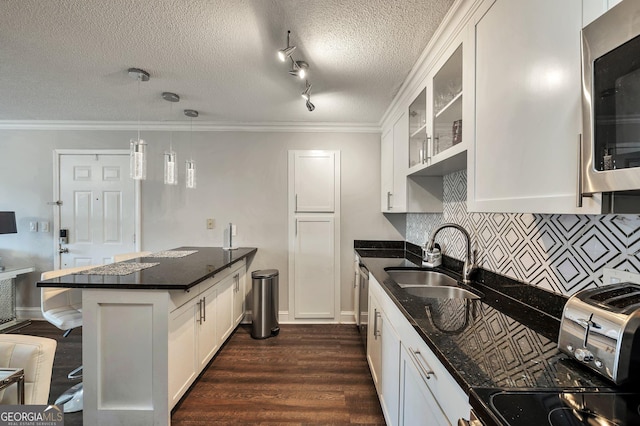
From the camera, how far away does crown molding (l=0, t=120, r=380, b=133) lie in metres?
3.29

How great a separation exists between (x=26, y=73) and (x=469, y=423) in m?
3.50

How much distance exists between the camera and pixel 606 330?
0.66 metres

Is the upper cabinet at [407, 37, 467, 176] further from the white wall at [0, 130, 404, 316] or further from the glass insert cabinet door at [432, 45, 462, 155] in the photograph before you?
the white wall at [0, 130, 404, 316]

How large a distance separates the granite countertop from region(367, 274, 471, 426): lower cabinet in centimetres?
7

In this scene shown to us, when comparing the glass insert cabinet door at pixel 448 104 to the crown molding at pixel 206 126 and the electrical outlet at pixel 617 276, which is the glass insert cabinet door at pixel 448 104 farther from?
the crown molding at pixel 206 126

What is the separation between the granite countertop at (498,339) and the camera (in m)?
0.68

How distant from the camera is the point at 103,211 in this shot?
3336 millimetres

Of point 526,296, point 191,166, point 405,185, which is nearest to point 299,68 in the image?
point 405,185

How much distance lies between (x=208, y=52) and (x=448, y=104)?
1.61m

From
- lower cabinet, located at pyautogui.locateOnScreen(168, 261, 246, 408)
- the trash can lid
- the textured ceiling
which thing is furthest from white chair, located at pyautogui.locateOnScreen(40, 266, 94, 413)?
the textured ceiling

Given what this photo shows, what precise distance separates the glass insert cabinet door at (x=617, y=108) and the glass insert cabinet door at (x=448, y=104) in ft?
2.57

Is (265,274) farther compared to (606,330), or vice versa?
(265,274)

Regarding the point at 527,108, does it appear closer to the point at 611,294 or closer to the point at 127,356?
the point at 611,294

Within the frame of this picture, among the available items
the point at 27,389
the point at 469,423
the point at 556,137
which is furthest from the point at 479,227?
the point at 27,389
